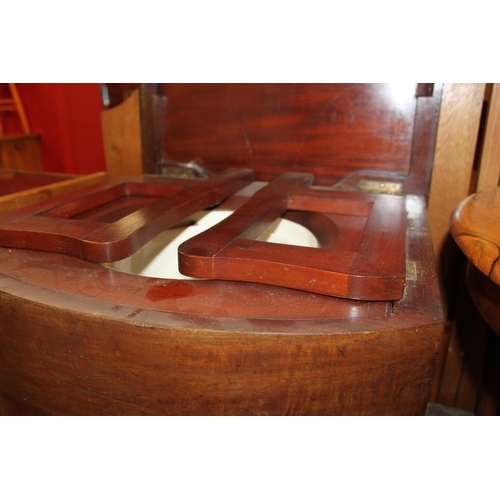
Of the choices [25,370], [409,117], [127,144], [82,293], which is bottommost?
[25,370]

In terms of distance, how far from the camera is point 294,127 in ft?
4.92

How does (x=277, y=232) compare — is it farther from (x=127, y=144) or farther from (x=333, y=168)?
(x=127, y=144)

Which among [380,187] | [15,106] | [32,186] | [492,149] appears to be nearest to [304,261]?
[380,187]

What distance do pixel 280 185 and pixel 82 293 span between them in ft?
2.35

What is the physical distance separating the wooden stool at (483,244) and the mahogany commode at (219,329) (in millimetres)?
91

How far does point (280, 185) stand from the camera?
128 centimetres

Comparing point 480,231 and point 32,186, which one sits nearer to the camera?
point 480,231

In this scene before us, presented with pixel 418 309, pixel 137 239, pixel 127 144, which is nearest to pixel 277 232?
pixel 137 239

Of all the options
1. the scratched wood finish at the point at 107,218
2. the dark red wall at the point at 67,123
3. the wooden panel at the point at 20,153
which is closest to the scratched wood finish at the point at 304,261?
the scratched wood finish at the point at 107,218

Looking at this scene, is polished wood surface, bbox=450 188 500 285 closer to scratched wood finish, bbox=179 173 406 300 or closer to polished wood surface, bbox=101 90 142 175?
scratched wood finish, bbox=179 173 406 300

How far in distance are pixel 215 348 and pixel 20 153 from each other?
324 centimetres

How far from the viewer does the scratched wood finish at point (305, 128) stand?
54.2 inches

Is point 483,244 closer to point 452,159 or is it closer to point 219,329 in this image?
point 219,329

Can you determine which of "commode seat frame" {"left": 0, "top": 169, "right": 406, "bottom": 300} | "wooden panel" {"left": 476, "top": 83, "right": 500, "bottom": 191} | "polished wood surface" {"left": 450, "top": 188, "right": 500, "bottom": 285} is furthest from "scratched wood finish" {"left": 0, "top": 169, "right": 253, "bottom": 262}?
"wooden panel" {"left": 476, "top": 83, "right": 500, "bottom": 191}
